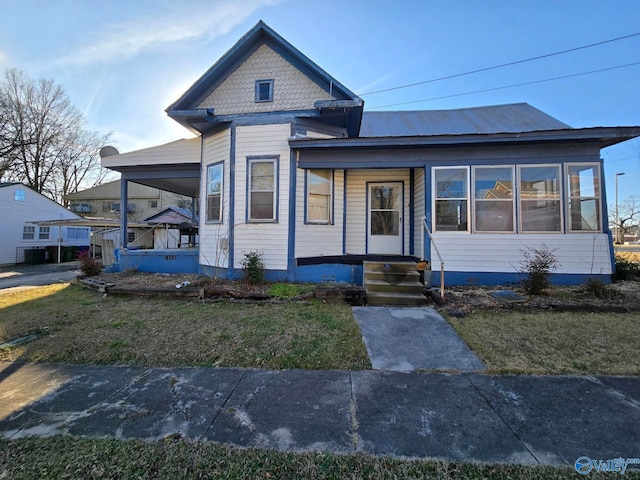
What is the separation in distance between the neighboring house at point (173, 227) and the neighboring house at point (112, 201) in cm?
1568

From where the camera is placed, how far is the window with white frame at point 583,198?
22.8 ft

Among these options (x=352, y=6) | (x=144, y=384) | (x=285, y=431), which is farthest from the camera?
(x=352, y=6)

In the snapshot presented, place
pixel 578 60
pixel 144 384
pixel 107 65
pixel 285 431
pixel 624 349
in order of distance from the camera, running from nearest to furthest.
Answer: pixel 285 431, pixel 144 384, pixel 624 349, pixel 578 60, pixel 107 65

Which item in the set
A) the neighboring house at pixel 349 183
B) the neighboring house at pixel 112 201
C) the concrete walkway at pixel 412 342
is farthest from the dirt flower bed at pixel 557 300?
the neighboring house at pixel 112 201

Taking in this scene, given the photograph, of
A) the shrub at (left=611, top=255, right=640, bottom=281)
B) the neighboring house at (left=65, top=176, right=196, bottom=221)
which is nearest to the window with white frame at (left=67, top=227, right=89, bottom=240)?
the neighboring house at (left=65, top=176, right=196, bottom=221)

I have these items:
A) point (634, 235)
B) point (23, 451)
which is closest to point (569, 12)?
point (23, 451)

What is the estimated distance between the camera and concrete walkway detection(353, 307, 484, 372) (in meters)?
3.42

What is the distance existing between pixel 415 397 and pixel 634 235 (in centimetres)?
7400

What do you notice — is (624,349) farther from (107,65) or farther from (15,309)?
(107,65)

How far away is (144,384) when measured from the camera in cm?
297

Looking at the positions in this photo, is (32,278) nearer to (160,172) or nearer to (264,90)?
(160,172)

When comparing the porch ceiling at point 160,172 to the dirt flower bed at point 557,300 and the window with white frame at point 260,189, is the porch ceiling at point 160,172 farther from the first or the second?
the dirt flower bed at point 557,300

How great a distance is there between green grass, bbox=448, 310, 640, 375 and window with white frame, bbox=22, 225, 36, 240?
2664 centimetres

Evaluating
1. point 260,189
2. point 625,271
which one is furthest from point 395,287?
point 625,271
